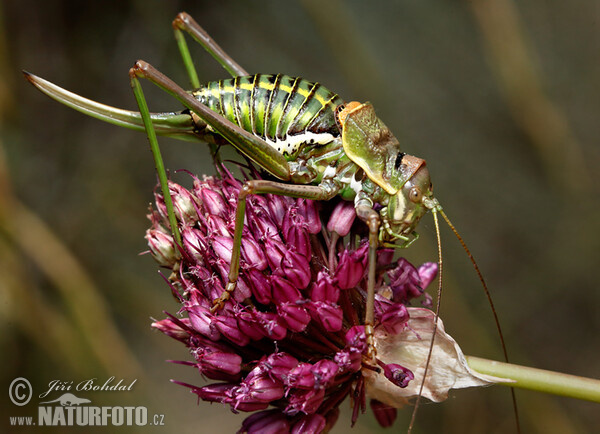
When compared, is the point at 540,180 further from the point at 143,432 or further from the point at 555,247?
the point at 143,432

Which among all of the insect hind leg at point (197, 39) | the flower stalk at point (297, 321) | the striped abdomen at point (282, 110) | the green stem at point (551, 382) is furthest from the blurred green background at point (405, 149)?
the green stem at point (551, 382)

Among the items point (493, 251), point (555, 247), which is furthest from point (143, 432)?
point (555, 247)

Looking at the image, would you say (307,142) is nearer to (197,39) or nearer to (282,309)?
(282,309)

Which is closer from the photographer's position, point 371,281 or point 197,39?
point 371,281

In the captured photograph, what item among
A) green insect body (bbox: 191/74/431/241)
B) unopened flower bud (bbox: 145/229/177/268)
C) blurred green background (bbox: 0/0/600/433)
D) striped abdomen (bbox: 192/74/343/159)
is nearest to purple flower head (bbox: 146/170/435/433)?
unopened flower bud (bbox: 145/229/177/268)

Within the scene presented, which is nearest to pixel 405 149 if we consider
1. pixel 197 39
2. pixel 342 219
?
pixel 197 39

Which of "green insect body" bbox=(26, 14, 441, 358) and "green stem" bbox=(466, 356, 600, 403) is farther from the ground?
"green insect body" bbox=(26, 14, 441, 358)

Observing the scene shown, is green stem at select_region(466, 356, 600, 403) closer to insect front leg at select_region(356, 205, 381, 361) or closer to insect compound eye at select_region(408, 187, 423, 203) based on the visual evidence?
insect front leg at select_region(356, 205, 381, 361)
